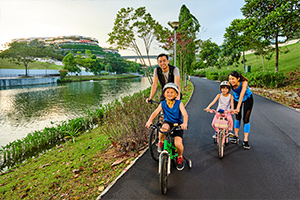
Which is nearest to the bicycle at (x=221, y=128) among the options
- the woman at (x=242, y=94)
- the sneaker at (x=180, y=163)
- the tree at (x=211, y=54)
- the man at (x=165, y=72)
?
the woman at (x=242, y=94)

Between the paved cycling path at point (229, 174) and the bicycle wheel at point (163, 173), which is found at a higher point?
the bicycle wheel at point (163, 173)

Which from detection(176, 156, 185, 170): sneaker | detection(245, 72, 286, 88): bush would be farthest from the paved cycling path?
detection(245, 72, 286, 88): bush

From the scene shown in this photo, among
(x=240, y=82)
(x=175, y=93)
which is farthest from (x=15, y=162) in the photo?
(x=240, y=82)

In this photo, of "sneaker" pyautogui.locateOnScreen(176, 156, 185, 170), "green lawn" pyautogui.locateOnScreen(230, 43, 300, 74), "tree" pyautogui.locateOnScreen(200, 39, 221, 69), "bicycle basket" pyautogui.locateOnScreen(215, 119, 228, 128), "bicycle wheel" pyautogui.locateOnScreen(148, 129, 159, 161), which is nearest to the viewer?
"sneaker" pyautogui.locateOnScreen(176, 156, 185, 170)

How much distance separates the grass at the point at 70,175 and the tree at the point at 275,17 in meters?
19.4

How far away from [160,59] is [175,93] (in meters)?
1.08

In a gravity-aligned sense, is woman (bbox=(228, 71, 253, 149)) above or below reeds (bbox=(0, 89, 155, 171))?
above

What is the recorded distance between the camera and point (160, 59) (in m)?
3.80

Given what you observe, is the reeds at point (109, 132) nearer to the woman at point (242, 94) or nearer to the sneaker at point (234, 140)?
the sneaker at point (234, 140)

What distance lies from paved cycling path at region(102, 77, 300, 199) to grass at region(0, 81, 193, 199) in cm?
54

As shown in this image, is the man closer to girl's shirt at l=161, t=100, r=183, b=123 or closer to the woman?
girl's shirt at l=161, t=100, r=183, b=123

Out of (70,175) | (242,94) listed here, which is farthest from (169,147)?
(70,175)

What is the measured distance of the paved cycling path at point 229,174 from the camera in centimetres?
286

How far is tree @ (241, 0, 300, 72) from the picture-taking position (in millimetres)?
16000
